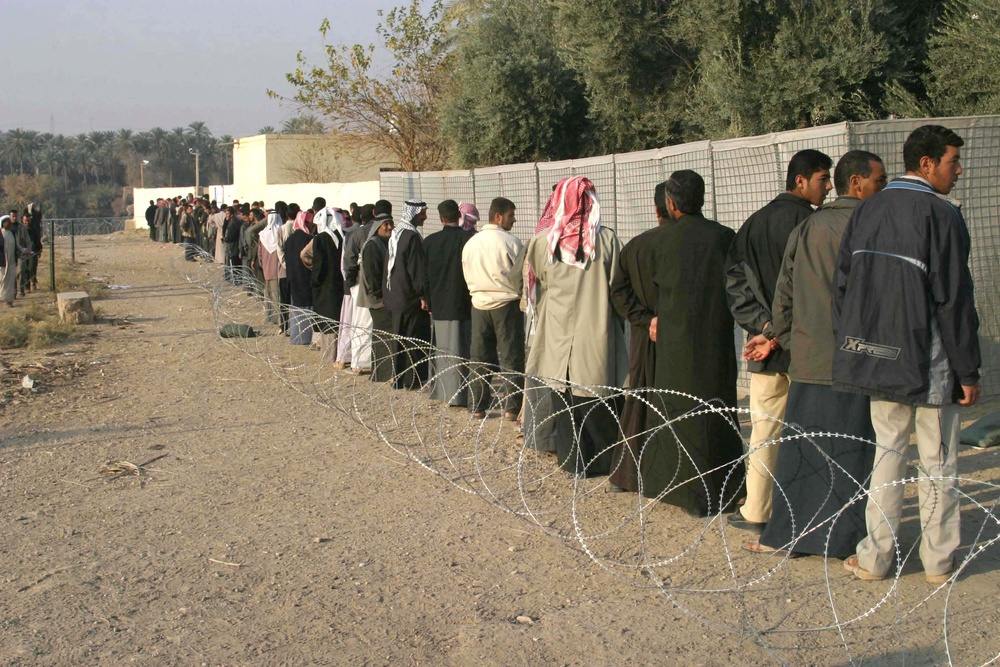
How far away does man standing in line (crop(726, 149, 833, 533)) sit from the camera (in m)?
5.12

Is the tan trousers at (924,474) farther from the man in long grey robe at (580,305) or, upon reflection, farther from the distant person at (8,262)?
the distant person at (8,262)

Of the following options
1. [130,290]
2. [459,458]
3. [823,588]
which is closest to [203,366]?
[459,458]

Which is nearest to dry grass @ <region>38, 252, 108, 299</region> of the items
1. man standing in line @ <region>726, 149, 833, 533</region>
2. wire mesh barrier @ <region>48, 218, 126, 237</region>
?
man standing in line @ <region>726, 149, 833, 533</region>

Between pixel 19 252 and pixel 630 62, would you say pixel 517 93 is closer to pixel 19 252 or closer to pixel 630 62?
pixel 630 62

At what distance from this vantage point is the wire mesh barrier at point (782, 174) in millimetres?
7781

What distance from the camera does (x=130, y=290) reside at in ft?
74.1

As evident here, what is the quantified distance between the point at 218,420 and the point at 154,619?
436 centimetres

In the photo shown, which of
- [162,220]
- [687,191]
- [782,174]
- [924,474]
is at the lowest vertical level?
[924,474]

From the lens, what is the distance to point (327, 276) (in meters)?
11.5

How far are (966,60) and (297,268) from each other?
837 centimetres

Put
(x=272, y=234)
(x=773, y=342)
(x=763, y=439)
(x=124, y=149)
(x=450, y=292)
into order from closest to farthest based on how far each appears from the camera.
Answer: (x=773, y=342) < (x=763, y=439) < (x=450, y=292) < (x=272, y=234) < (x=124, y=149)

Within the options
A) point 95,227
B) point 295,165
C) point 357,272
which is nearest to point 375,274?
point 357,272

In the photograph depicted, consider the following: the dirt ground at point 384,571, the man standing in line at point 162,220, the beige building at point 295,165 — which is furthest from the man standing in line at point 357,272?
the man standing in line at point 162,220

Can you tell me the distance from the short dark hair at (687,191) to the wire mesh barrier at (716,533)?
1.03 meters
